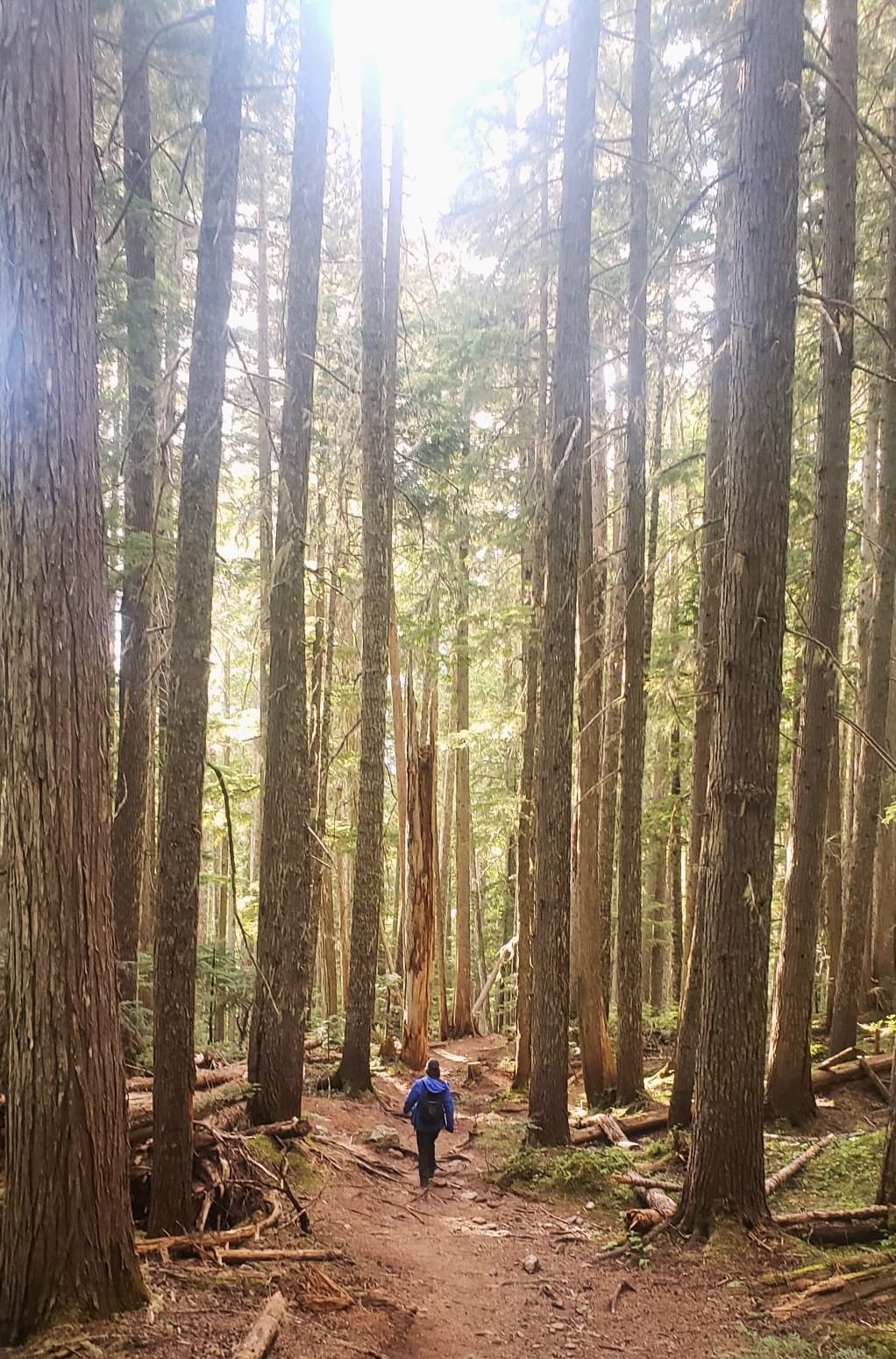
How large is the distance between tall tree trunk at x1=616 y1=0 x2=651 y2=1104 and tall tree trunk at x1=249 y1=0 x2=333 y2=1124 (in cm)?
409

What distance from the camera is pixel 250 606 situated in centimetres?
2122

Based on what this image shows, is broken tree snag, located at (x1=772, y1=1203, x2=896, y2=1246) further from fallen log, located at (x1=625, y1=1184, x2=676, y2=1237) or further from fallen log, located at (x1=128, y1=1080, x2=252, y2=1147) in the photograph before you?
fallen log, located at (x1=128, y1=1080, x2=252, y2=1147)

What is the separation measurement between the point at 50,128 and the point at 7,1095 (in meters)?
4.79

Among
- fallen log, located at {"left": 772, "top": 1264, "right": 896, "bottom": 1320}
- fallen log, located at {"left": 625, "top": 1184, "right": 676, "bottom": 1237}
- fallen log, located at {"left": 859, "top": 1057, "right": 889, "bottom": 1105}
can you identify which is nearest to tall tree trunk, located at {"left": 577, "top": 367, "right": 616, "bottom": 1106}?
fallen log, located at {"left": 859, "top": 1057, "right": 889, "bottom": 1105}

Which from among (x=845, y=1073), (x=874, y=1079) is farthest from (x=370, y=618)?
(x=874, y=1079)

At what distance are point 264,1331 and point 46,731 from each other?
3404 mm

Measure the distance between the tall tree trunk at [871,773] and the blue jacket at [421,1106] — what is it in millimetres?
6384

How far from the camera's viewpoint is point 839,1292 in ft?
17.6

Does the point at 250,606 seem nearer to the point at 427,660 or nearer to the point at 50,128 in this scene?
the point at 427,660

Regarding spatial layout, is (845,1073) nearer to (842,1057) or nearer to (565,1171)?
(842,1057)

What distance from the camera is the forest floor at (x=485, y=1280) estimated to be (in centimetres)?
481

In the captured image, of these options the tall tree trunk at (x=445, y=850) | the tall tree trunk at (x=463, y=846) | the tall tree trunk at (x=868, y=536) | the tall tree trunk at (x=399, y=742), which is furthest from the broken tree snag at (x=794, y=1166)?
the tall tree trunk at (x=445, y=850)

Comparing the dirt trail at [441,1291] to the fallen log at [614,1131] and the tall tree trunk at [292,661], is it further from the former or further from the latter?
the fallen log at [614,1131]

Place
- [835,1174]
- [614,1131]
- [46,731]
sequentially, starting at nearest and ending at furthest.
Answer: [46,731]
[835,1174]
[614,1131]
